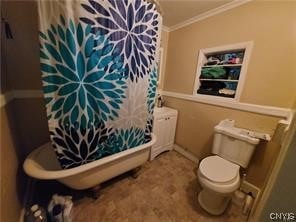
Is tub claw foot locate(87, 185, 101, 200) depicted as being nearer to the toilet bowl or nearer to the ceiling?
the toilet bowl

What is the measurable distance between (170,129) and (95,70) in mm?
1569

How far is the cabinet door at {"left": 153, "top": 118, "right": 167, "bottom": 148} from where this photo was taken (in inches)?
78.5

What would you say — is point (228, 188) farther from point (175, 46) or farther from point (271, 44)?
point (175, 46)

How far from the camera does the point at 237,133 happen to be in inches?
56.4

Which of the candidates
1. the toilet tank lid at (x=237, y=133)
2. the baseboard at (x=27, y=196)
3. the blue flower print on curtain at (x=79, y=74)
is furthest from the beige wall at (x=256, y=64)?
the baseboard at (x=27, y=196)

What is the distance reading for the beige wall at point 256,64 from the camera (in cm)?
127

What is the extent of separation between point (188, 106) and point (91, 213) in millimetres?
1862

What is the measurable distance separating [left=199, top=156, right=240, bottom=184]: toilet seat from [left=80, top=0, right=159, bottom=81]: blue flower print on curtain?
117cm

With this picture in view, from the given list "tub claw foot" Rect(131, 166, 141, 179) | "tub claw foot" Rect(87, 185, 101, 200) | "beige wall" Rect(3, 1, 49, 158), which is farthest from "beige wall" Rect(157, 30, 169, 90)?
"tub claw foot" Rect(87, 185, 101, 200)

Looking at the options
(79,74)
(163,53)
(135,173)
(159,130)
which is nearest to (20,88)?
(79,74)

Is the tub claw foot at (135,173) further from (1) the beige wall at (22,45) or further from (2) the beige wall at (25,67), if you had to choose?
(1) the beige wall at (22,45)

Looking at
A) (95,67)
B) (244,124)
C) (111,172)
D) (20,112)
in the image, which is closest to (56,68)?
(95,67)

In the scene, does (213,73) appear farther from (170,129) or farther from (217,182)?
(217,182)

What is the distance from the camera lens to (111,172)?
1342 mm
